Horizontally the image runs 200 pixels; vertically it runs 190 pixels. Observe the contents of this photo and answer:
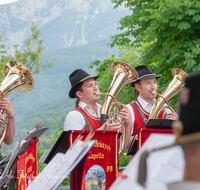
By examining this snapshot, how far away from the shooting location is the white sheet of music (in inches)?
35.8

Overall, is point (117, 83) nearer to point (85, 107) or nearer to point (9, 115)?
point (85, 107)

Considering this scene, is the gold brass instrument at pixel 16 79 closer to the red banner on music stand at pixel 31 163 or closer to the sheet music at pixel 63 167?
the red banner on music stand at pixel 31 163

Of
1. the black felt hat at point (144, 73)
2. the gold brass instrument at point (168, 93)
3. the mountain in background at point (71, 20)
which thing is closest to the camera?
the gold brass instrument at point (168, 93)

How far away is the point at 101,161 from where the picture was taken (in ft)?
9.05

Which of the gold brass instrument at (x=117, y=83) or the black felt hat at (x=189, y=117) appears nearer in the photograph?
the black felt hat at (x=189, y=117)

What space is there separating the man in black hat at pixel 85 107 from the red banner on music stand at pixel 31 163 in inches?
17.8

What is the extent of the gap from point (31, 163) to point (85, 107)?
945 millimetres

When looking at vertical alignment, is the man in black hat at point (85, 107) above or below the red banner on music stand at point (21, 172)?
above

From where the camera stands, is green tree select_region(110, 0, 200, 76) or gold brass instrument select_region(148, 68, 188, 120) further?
green tree select_region(110, 0, 200, 76)

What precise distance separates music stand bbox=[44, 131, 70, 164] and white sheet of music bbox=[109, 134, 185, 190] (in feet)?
6.23

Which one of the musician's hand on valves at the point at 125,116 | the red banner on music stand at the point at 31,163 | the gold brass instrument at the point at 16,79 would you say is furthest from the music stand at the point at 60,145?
the gold brass instrument at the point at 16,79

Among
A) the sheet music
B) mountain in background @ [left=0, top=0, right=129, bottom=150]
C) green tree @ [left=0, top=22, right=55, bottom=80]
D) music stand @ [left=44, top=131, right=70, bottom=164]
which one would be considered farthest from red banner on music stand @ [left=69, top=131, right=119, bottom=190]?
mountain in background @ [left=0, top=0, right=129, bottom=150]

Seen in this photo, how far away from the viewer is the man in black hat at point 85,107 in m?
3.27

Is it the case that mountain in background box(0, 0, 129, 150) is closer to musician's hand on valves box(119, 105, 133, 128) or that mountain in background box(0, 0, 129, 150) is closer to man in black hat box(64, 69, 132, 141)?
man in black hat box(64, 69, 132, 141)
